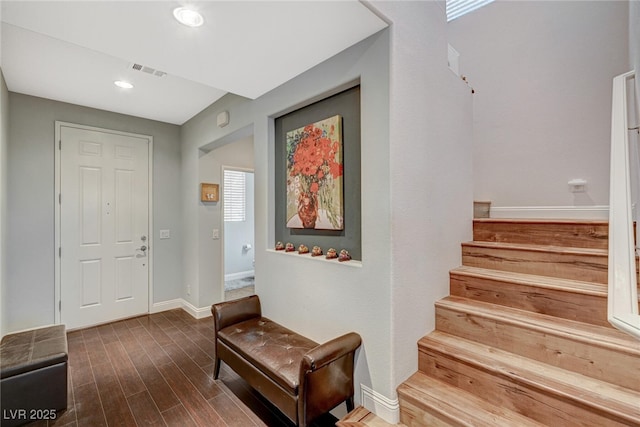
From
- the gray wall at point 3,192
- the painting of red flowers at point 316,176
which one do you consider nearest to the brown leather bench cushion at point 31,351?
the gray wall at point 3,192

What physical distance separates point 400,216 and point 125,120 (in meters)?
4.05

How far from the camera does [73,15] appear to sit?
1671 mm

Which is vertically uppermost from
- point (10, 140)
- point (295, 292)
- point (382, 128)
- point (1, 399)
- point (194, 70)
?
point (194, 70)

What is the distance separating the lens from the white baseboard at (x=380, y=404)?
169cm

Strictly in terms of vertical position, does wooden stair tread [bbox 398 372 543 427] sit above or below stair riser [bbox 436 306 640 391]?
below

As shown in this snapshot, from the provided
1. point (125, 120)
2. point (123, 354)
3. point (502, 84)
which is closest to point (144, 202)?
point (125, 120)

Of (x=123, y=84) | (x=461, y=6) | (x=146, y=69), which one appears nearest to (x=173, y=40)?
(x=146, y=69)

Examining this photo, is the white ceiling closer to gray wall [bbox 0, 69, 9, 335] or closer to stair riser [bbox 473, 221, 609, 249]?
gray wall [bbox 0, 69, 9, 335]

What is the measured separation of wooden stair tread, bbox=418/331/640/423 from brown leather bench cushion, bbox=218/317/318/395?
840mm

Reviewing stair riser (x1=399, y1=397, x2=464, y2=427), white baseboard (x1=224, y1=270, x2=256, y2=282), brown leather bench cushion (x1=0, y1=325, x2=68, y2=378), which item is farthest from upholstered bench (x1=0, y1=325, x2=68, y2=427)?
white baseboard (x1=224, y1=270, x2=256, y2=282)

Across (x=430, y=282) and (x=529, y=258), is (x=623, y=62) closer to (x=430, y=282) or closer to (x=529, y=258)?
(x=529, y=258)

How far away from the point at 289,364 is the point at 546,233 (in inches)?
87.8

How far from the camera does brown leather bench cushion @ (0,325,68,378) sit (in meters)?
1.97

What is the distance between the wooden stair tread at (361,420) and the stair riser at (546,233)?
70.0 inches
